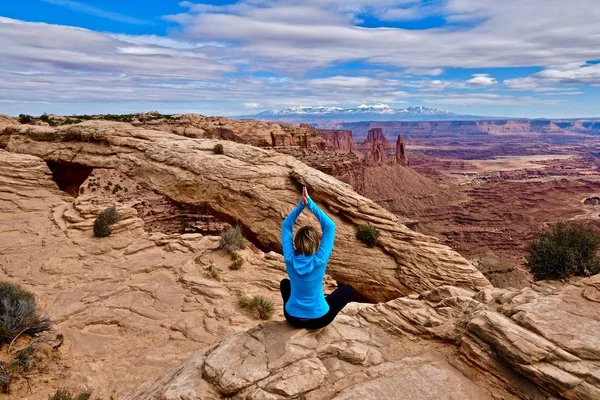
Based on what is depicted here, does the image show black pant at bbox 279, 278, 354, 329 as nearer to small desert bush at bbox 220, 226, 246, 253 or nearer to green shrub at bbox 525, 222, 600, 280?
green shrub at bbox 525, 222, 600, 280

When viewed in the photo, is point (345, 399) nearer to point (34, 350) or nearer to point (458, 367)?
point (458, 367)

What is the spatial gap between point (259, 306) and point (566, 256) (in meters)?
7.88

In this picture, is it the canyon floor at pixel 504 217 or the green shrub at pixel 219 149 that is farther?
the canyon floor at pixel 504 217

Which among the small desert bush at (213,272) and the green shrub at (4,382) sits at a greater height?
the green shrub at (4,382)

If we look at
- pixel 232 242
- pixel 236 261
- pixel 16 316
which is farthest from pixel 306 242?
pixel 232 242

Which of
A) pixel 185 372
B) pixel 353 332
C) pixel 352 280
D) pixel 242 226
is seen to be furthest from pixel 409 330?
pixel 242 226

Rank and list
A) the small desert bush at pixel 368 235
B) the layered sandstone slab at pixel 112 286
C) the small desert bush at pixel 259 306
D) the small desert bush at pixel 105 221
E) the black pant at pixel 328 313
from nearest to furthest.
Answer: the black pant at pixel 328 313, the layered sandstone slab at pixel 112 286, the small desert bush at pixel 259 306, the small desert bush at pixel 105 221, the small desert bush at pixel 368 235

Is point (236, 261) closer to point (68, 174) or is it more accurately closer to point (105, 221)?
point (105, 221)

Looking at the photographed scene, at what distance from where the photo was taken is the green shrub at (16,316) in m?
7.67

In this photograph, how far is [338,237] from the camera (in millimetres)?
16688

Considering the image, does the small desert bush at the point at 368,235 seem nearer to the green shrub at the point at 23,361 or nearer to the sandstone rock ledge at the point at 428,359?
the sandstone rock ledge at the point at 428,359

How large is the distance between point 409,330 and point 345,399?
2293 millimetres

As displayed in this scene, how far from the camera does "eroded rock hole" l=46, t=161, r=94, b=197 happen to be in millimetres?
22219

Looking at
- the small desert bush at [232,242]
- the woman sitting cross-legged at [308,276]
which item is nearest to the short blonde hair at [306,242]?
the woman sitting cross-legged at [308,276]
